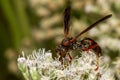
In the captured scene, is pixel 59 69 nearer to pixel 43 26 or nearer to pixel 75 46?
pixel 75 46

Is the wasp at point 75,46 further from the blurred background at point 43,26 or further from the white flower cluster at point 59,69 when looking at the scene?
the blurred background at point 43,26

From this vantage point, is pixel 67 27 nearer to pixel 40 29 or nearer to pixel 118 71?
pixel 118 71

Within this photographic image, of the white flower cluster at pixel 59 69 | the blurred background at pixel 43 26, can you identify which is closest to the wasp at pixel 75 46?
the white flower cluster at pixel 59 69

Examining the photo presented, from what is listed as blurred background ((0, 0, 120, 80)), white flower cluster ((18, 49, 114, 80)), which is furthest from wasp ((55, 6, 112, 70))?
blurred background ((0, 0, 120, 80))

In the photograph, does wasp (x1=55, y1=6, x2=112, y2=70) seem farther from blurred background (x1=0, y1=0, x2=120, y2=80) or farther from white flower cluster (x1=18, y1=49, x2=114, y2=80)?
blurred background (x1=0, y1=0, x2=120, y2=80)

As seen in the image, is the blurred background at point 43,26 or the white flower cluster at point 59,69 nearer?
the white flower cluster at point 59,69
